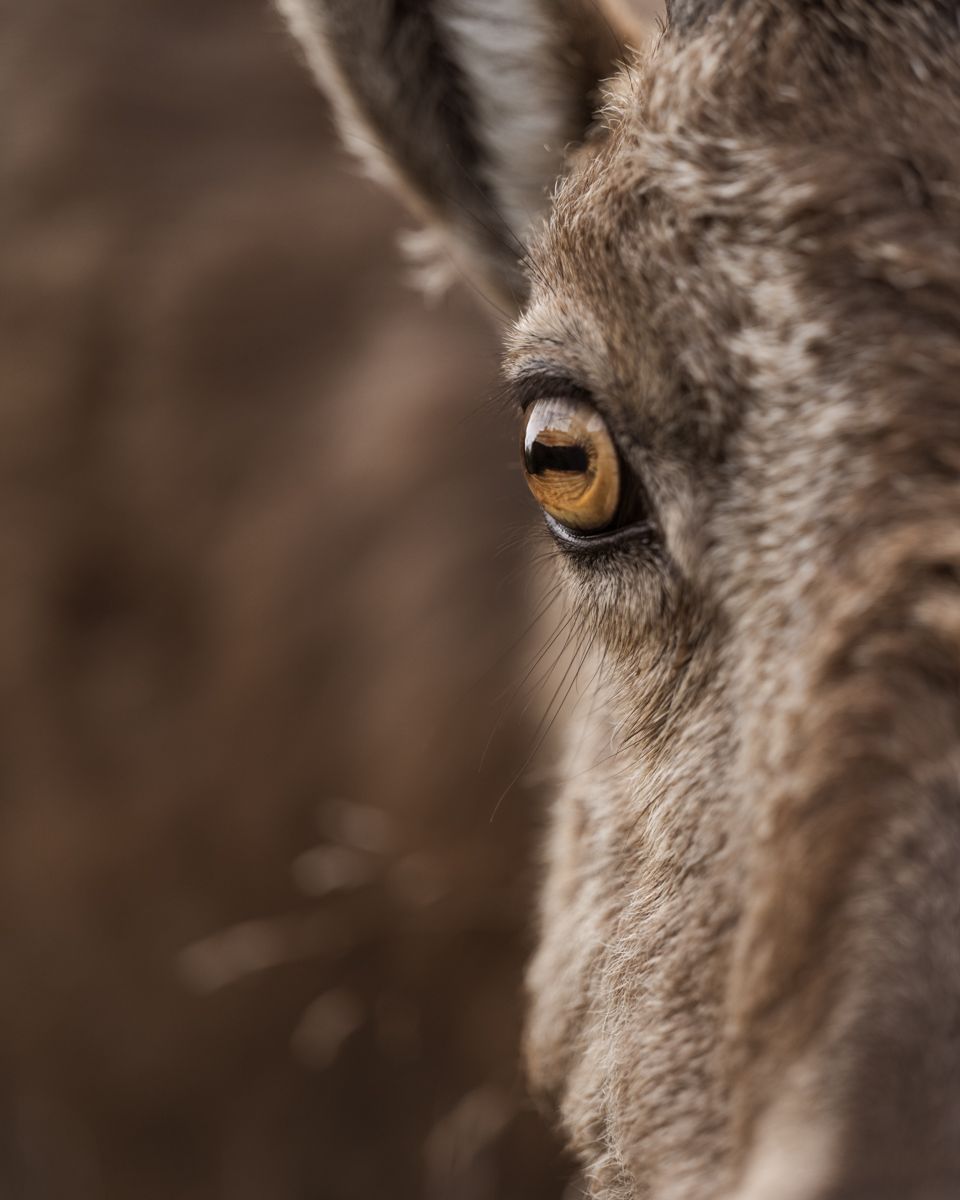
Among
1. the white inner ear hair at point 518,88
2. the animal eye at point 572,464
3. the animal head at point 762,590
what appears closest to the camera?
the animal head at point 762,590

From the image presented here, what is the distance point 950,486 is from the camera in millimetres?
1630

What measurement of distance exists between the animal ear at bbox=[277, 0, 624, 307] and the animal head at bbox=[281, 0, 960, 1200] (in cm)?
33

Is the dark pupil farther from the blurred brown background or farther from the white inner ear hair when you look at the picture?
the blurred brown background

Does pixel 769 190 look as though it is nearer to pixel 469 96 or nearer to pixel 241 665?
pixel 469 96

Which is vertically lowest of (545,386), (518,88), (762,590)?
(762,590)

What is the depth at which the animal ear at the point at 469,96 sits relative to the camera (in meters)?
2.78

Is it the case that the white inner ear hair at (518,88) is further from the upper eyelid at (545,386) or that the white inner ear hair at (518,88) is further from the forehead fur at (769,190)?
the upper eyelid at (545,386)

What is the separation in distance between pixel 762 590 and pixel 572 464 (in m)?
0.46

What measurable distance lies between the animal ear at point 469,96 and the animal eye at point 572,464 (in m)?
0.74

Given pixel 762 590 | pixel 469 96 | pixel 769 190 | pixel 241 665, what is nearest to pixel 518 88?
pixel 469 96

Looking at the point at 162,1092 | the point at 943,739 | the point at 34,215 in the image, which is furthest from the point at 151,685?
the point at 943,739

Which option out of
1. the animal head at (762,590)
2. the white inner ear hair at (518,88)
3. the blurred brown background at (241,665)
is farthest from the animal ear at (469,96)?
the blurred brown background at (241,665)

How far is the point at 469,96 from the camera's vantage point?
2982 mm

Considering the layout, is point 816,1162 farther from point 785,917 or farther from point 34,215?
point 34,215
